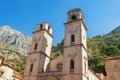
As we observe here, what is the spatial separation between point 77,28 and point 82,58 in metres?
6.11

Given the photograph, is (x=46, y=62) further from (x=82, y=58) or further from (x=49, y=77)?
(x=82, y=58)

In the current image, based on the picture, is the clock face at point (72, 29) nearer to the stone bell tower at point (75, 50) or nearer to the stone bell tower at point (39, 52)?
the stone bell tower at point (75, 50)

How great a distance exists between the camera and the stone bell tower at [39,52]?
26188 mm

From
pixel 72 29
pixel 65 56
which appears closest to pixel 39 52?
pixel 65 56

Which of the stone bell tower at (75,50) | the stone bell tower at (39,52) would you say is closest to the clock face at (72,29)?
the stone bell tower at (75,50)

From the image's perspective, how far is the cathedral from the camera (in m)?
22.4

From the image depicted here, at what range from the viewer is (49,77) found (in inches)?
942

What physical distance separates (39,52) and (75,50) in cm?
760

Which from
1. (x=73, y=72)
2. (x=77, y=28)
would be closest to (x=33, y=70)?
(x=73, y=72)

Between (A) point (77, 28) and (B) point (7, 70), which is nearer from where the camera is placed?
(A) point (77, 28)

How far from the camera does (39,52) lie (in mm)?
27781

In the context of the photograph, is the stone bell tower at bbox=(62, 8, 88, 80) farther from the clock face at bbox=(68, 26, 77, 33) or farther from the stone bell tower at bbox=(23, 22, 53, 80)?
the stone bell tower at bbox=(23, 22, 53, 80)

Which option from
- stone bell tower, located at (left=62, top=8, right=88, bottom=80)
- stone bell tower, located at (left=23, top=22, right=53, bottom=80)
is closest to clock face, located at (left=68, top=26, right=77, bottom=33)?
stone bell tower, located at (left=62, top=8, right=88, bottom=80)

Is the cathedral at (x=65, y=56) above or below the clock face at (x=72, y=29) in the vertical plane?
below
